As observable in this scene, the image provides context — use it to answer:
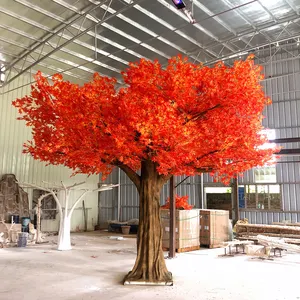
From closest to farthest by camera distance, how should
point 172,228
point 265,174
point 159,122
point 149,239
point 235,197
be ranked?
point 159,122 < point 149,239 < point 172,228 < point 235,197 < point 265,174

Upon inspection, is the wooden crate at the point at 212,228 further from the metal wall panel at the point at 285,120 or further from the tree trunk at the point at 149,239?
the tree trunk at the point at 149,239

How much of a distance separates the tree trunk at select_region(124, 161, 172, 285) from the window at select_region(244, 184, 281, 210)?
1222 cm

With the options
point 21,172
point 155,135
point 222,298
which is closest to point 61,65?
point 21,172

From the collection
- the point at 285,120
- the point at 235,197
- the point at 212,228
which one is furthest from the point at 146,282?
the point at 285,120

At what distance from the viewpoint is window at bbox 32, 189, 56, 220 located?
808 inches

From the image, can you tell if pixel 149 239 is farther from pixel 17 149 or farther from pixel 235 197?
pixel 17 149

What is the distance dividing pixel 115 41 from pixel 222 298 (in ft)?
44.4

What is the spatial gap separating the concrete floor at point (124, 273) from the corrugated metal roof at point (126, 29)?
9.39 metres

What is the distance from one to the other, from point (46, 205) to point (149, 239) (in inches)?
576

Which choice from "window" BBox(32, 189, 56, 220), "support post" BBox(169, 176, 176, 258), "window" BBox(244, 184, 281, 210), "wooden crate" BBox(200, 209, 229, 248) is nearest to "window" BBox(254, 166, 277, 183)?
"window" BBox(244, 184, 281, 210)

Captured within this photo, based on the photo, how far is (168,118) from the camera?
6.94m

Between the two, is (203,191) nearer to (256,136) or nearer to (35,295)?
(256,136)

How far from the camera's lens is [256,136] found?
799 cm

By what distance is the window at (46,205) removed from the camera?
20520 millimetres
